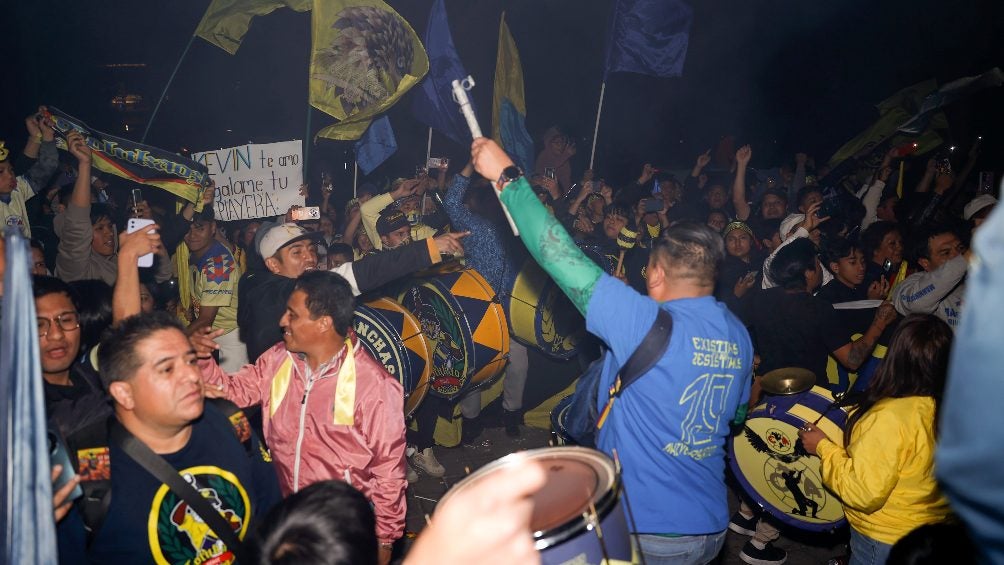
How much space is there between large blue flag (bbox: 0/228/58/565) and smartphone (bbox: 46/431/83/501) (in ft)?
3.32

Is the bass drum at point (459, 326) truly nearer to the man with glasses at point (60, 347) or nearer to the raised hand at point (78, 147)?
the raised hand at point (78, 147)

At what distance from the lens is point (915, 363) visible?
3.02 metres

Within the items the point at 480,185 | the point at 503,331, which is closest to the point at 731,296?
the point at 503,331

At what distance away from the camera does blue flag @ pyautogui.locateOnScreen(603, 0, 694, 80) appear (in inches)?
348

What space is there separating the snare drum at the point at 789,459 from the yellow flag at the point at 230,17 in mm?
6217

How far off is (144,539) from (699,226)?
2.63 m

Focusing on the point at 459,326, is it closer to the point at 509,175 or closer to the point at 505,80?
the point at 509,175

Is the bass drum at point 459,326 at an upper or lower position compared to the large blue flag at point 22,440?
lower

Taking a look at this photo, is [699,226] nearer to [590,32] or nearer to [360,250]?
[360,250]

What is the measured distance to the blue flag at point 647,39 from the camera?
8.83 meters

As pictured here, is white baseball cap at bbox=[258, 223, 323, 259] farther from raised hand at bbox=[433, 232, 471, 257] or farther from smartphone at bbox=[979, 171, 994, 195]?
smartphone at bbox=[979, 171, 994, 195]

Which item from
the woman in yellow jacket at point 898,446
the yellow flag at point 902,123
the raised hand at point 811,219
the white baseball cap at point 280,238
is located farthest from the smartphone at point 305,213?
the yellow flag at point 902,123

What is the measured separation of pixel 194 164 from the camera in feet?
19.5

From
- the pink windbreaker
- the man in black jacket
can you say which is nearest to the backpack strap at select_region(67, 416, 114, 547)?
the pink windbreaker
